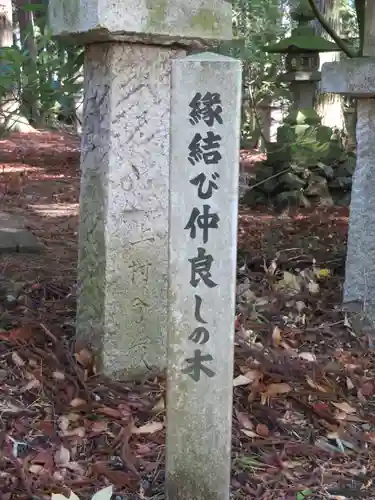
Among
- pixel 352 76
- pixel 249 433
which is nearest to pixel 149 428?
pixel 249 433

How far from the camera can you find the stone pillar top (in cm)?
287

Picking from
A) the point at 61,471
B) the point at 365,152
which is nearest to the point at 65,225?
the point at 365,152

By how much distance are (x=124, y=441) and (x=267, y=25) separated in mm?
7519

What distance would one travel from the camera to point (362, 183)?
429 centimetres

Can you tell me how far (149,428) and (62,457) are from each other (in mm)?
373

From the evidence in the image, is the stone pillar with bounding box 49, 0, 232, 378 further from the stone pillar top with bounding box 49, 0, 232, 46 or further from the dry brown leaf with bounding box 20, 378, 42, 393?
the dry brown leaf with bounding box 20, 378, 42, 393

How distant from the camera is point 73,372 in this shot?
3.21 m

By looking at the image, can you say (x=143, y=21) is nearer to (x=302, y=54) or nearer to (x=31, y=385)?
(x=31, y=385)

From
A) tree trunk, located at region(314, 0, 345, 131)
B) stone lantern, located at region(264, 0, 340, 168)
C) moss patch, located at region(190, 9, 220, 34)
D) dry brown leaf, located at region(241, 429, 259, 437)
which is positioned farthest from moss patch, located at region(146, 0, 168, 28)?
tree trunk, located at region(314, 0, 345, 131)

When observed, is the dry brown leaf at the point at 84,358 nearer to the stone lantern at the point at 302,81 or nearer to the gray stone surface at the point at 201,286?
the gray stone surface at the point at 201,286

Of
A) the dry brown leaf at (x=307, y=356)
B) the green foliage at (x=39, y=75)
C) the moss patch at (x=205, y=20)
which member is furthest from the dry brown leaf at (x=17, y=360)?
the moss patch at (x=205, y=20)

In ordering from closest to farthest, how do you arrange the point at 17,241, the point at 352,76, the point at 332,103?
the point at 352,76 < the point at 17,241 < the point at 332,103

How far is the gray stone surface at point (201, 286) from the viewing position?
88.2 inches

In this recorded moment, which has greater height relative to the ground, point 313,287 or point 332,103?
point 332,103
